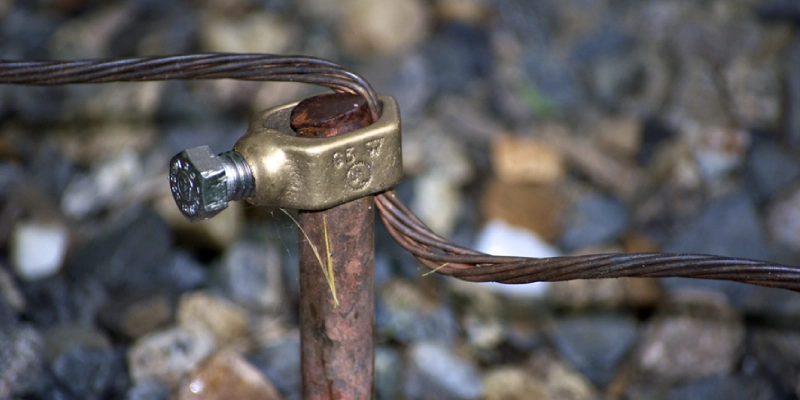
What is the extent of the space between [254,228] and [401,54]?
2.95 ft

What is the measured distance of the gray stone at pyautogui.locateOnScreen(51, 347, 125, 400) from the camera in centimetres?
160

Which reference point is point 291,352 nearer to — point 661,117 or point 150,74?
point 150,74

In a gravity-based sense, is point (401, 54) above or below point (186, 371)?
above

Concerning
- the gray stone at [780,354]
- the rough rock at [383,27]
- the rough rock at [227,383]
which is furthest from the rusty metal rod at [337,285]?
the rough rock at [383,27]

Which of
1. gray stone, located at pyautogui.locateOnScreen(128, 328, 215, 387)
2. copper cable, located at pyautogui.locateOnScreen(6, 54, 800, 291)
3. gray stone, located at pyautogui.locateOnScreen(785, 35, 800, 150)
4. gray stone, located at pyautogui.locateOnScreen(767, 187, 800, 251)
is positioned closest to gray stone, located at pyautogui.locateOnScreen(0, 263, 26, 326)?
gray stone, located at pyautogui.locateOnScreen(128, 328, 215, 387)

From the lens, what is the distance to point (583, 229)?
214 centimetres

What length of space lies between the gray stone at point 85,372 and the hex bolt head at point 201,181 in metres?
0.85

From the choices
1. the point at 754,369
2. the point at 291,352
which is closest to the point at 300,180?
the point at 291,352

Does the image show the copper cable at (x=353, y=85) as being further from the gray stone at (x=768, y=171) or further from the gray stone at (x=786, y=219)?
the gray stone at (x=768, y=171)

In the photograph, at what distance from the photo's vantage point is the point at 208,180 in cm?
88

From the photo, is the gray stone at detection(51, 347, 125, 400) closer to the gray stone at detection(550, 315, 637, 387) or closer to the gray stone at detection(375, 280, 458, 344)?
the gray stone at detection(375, 280, 458, 344)

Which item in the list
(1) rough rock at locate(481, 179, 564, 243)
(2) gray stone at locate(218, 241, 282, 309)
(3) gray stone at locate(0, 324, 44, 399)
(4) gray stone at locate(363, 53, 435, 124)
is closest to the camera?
(3) gray stone at locate(0, 324, 44, 399)

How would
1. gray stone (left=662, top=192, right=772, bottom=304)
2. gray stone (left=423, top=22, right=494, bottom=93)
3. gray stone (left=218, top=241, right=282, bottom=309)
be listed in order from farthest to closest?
gray stone (left=423, top=22, right=494, bottom=93)
gray stone (left=662, top=192, right=772, bottom=304)
gray stone (left=218, top=241, right=282, bottom=309)

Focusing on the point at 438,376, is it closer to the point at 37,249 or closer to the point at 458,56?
the point at 37,249
